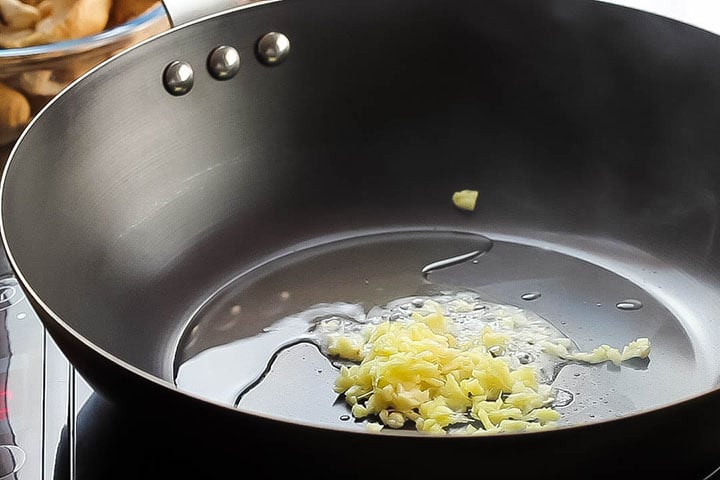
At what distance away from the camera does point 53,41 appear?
1236mm

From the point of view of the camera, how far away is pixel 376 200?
1.29 metres

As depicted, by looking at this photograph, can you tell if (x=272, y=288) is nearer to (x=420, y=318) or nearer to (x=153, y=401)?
(x=420, y=318)

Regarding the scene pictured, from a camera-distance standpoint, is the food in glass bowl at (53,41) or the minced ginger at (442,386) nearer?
the minced ginger at (442,386)

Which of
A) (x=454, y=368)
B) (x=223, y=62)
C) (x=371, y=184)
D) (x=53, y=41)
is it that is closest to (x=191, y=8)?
(x=223, y=62)

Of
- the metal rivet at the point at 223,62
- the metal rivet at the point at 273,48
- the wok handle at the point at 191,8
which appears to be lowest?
the metal rivet at the point at 223,62

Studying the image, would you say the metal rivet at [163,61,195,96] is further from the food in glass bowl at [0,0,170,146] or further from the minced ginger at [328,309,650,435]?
the minced ginger at [328,309,650,435]

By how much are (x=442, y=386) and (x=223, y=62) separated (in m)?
0.49

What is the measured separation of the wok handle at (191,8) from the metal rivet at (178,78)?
49mm

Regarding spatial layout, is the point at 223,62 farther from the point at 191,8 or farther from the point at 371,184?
the point at 371,184

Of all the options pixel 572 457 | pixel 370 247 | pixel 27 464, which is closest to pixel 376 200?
pixel 370 247

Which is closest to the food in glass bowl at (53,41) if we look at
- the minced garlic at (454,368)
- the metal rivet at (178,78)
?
the metal rivet at (178,78)

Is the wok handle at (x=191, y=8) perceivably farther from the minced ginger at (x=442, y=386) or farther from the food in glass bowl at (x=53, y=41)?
the minced ginger at (x=442, y=386)

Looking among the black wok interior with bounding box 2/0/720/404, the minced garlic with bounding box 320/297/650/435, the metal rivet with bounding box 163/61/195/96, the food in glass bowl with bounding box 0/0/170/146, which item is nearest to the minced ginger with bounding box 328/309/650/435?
the minced garlic with bounding box 320/297/650/435

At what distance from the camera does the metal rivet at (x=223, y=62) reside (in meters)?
1.18
